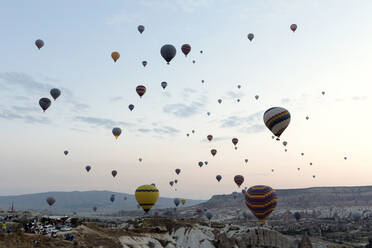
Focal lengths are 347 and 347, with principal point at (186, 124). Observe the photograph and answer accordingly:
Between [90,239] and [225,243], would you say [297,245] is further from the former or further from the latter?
[90,239]

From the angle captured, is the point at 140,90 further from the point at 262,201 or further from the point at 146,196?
the point at 262,201

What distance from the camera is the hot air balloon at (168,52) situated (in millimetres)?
64088

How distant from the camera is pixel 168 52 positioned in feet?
210

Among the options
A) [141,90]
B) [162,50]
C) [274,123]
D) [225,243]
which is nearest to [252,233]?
[225,243]

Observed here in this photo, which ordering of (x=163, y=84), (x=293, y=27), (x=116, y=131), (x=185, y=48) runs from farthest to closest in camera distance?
(x=163, y=84) → (x=116, y=131) → (x=185, y=48) → (x=293, y=27)

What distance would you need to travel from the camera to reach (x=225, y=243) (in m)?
74.9

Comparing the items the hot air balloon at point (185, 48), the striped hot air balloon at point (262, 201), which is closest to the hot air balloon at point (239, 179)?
the striped hot air balloon at point (262, 201)

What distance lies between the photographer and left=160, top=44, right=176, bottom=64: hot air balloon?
64088mm

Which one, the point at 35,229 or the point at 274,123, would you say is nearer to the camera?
the point at 35,229

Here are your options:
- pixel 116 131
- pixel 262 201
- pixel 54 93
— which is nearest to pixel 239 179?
pixel 262 201

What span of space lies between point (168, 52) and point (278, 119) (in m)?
23.5

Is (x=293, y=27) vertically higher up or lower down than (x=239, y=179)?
higher up

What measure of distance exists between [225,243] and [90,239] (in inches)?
1358

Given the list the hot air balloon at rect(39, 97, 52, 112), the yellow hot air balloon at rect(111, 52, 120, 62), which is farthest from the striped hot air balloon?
the hot air balloon at rect(39, 97, 52, 112)
